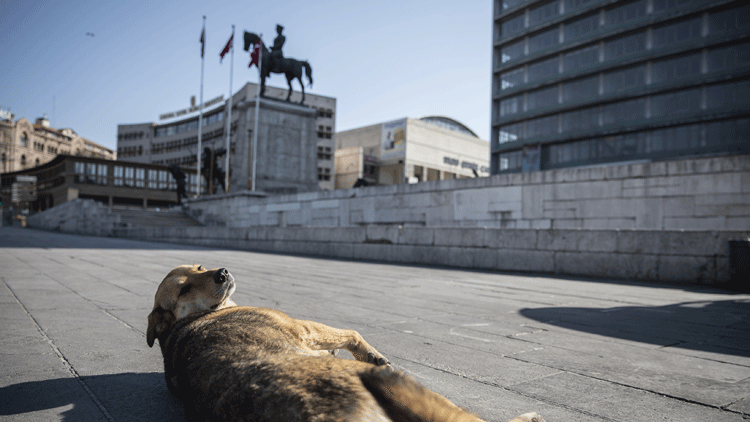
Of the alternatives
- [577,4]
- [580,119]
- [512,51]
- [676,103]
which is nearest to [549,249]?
[676,103]

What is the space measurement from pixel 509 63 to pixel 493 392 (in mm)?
54380

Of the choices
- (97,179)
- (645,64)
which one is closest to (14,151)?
(97,179)

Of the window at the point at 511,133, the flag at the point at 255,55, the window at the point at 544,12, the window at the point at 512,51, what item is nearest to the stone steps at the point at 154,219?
the flag at the point at 255,55

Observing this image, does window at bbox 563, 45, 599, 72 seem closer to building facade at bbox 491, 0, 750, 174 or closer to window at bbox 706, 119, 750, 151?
building facade at bbox 491, 0, 750, 174

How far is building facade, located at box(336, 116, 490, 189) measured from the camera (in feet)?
279

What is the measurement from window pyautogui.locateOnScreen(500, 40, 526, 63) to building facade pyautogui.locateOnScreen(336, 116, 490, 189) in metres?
31.0

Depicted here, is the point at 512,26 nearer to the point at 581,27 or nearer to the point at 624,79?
the point at 581,27

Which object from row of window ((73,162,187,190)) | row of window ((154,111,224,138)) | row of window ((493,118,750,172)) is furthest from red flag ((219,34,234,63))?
row of window ((154,111,224,138))

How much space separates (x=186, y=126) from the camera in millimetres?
89812

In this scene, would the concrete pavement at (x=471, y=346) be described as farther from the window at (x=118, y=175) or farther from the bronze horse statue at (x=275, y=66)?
the window at (x=118, y=175)

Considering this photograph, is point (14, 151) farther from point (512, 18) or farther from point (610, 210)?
point (610, 210)

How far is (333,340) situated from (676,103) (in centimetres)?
4655

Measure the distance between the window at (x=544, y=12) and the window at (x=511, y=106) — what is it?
7.83m

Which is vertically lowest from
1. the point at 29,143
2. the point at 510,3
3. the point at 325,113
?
the point at 29,143
